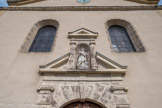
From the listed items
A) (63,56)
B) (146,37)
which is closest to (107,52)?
(63,56)

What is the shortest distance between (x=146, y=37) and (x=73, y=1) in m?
5.40

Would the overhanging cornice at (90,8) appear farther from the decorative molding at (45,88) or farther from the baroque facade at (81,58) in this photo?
the decorative molding at (45,88)

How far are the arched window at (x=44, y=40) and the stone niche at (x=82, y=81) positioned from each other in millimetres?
1475

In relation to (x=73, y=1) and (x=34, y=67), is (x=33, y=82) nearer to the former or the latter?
(x=34, y=67)

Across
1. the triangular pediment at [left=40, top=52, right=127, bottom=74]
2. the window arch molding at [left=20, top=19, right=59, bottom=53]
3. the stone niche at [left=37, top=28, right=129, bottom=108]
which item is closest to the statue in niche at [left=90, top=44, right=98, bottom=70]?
the stone niche at [left=37, top=28, right=129, bottom=108]

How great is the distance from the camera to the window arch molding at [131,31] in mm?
4918

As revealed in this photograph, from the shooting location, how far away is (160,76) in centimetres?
376

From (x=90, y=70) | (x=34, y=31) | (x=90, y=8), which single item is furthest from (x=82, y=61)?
(x=90, y=8)

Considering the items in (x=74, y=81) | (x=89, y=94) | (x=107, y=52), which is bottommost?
(x=89, y=94)

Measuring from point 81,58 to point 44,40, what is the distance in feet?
8.16

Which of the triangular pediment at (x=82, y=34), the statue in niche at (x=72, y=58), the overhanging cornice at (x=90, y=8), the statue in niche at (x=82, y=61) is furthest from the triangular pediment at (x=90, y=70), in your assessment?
the overhanging cornice at (x=90, y=8)

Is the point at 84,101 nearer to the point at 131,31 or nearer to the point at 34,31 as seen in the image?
the point at 131,31

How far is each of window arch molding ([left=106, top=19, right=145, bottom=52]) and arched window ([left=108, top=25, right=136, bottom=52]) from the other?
13 cm

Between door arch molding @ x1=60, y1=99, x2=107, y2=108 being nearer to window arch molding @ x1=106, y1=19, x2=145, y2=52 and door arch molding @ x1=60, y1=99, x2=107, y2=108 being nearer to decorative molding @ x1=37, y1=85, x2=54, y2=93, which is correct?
decorative molding @ x1=37, y1=85, x2=54, y2=93
